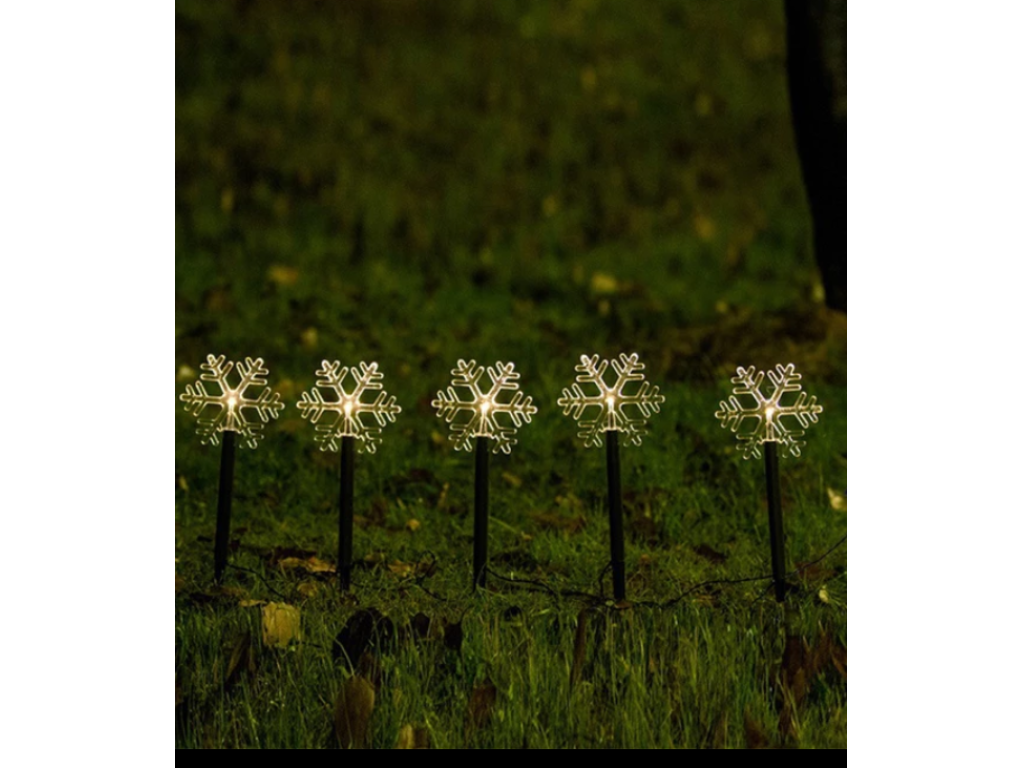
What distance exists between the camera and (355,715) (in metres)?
3.23

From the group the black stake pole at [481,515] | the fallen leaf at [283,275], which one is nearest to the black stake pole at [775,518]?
the black stake pole at [481,515]

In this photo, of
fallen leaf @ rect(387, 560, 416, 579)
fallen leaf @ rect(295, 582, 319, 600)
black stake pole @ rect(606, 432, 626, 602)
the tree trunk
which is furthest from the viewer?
the tree trunk

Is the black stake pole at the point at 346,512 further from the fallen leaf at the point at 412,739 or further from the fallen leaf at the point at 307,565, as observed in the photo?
the fallen leaf at the point at 412,739

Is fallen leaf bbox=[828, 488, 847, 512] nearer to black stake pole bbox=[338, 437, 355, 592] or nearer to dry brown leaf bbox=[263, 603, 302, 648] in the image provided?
black stake pole bbox=[338, 437, 355, 592]

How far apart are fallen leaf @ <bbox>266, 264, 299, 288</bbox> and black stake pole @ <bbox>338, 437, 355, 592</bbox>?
399 cm

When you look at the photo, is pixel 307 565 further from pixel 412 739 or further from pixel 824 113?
pixel 824 113

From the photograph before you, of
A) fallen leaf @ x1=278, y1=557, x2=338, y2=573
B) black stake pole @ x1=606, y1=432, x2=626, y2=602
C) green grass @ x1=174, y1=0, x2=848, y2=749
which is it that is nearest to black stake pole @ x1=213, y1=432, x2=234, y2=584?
green grass @ x1=174, y1=0, x2=848, y2=749

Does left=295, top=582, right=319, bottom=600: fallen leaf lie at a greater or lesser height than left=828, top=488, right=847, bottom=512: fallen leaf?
lesser

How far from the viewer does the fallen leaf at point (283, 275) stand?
7.76m

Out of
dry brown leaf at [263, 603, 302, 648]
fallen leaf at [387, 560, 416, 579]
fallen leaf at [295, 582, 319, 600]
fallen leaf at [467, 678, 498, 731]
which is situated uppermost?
fallen leaf at [387, 560, 416, 579]

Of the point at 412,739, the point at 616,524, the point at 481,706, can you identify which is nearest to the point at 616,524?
the point at 616,524

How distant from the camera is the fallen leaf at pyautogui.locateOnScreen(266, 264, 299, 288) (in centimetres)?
776

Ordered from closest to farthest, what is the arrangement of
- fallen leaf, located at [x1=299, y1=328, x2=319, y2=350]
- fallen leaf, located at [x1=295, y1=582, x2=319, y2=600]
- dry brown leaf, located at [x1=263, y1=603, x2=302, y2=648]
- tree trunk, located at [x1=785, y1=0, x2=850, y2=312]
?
dry brown leaf, located at [x1=263, y1=603, x2=302, y2=648] → fallen leaf, located at [x1=295, y1=582, x2=319, y2=600] → tree trunk, located at [x1=785, y1=0, x2=850, y2=312] → fallen leaf, located at [x1=299, y1=328, x2=319, y2=350]

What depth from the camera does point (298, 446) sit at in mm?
5473
